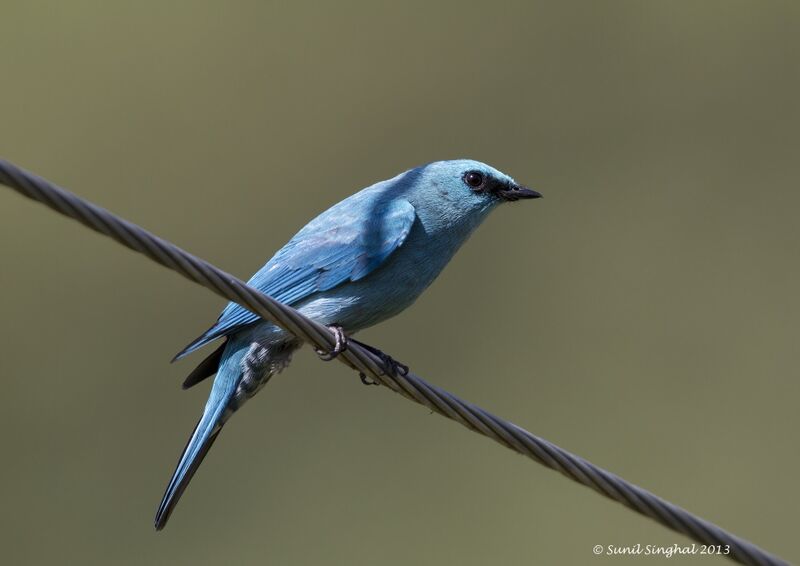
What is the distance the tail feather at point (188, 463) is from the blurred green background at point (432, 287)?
14.3 feet

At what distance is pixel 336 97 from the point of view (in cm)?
1270

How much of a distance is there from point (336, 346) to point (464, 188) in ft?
6.41

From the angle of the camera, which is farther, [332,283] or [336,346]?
[332,283]

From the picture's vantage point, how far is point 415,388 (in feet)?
15.8

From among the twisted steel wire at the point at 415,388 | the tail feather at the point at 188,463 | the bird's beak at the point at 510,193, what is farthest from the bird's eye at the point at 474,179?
the twisted steel wire at the point at 415,388

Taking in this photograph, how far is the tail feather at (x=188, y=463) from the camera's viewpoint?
6141 mm

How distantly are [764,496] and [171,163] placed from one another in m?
6.39

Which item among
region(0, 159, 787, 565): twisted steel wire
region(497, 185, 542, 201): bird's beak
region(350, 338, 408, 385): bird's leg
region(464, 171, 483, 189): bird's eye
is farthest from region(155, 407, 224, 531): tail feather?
region(497, 185, 542, 201): bird's beak

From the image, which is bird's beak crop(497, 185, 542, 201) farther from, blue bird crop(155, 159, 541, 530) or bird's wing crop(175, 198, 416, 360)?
bird's wing crop(175, 198, 416, 360)

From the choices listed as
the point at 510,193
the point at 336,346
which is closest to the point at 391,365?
the point at 336,346

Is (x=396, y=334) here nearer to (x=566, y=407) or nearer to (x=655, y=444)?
(x=566, y=407)

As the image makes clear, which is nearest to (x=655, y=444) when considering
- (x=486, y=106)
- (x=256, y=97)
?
(x=486, y=106)

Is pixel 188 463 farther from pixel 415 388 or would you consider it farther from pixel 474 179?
pixel 474 179

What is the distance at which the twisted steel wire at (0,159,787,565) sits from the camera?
3777 millimetres
